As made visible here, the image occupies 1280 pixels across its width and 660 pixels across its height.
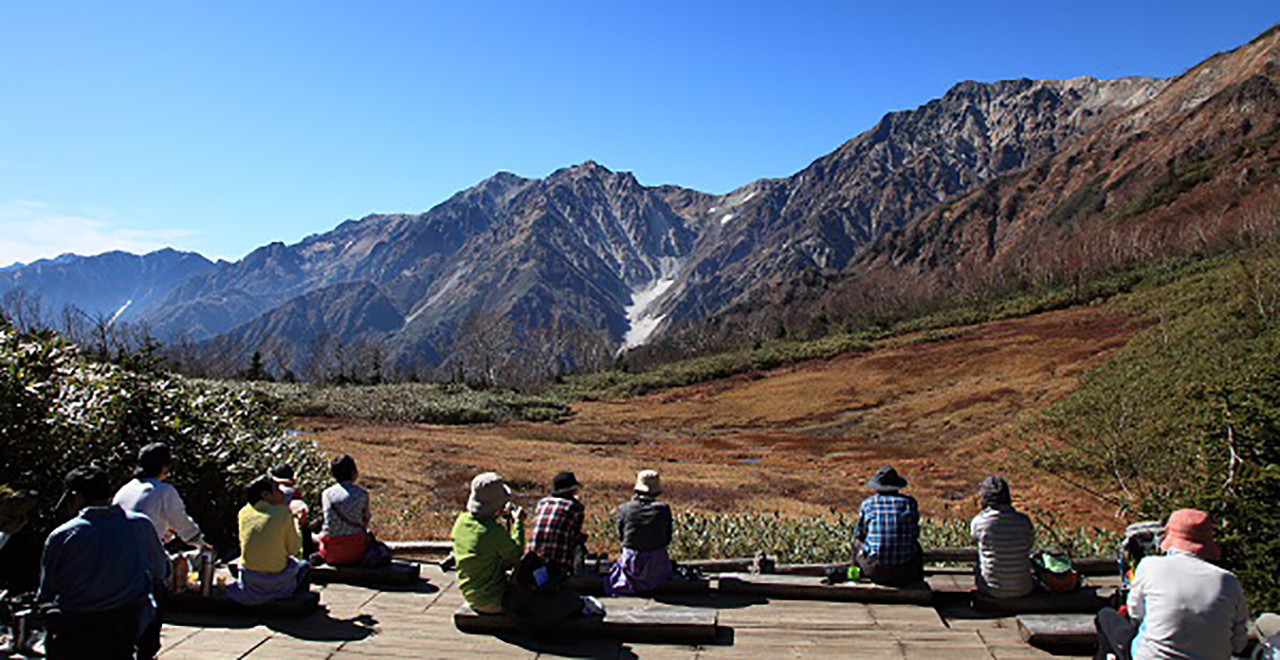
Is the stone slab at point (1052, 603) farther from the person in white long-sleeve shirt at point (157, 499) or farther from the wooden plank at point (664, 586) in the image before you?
the person in white long-sleeve shirt at point (157, 499)

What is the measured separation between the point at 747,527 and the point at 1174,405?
49.5 ft

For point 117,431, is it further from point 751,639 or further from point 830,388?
point 830,388

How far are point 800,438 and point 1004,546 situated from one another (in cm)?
3494

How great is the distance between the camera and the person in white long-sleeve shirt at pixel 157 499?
6.86 m

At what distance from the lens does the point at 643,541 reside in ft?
26.0

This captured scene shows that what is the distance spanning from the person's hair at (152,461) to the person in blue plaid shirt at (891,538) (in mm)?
6920

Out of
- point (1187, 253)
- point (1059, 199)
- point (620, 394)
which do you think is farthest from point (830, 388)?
point (1059, 199)

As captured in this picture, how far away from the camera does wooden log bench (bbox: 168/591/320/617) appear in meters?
7.05

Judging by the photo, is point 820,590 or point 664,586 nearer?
point 820,590

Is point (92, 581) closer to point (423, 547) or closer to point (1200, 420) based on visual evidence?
point (423, 547)

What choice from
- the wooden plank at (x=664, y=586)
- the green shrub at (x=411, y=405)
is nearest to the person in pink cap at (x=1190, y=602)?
the wooden plank at (x=664, y=586)

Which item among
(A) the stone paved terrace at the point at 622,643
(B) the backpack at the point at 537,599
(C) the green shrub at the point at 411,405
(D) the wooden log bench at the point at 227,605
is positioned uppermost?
(B) the backpack at the point at 537,599

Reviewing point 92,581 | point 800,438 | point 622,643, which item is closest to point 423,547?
point 622,643

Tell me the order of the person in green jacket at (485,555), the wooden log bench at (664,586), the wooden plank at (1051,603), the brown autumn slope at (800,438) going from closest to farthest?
the person in green jacket at (485,555), the wooden plank at (1051,603), the wooden log bench at (664,586), the brown autumn slope at (800,438)
